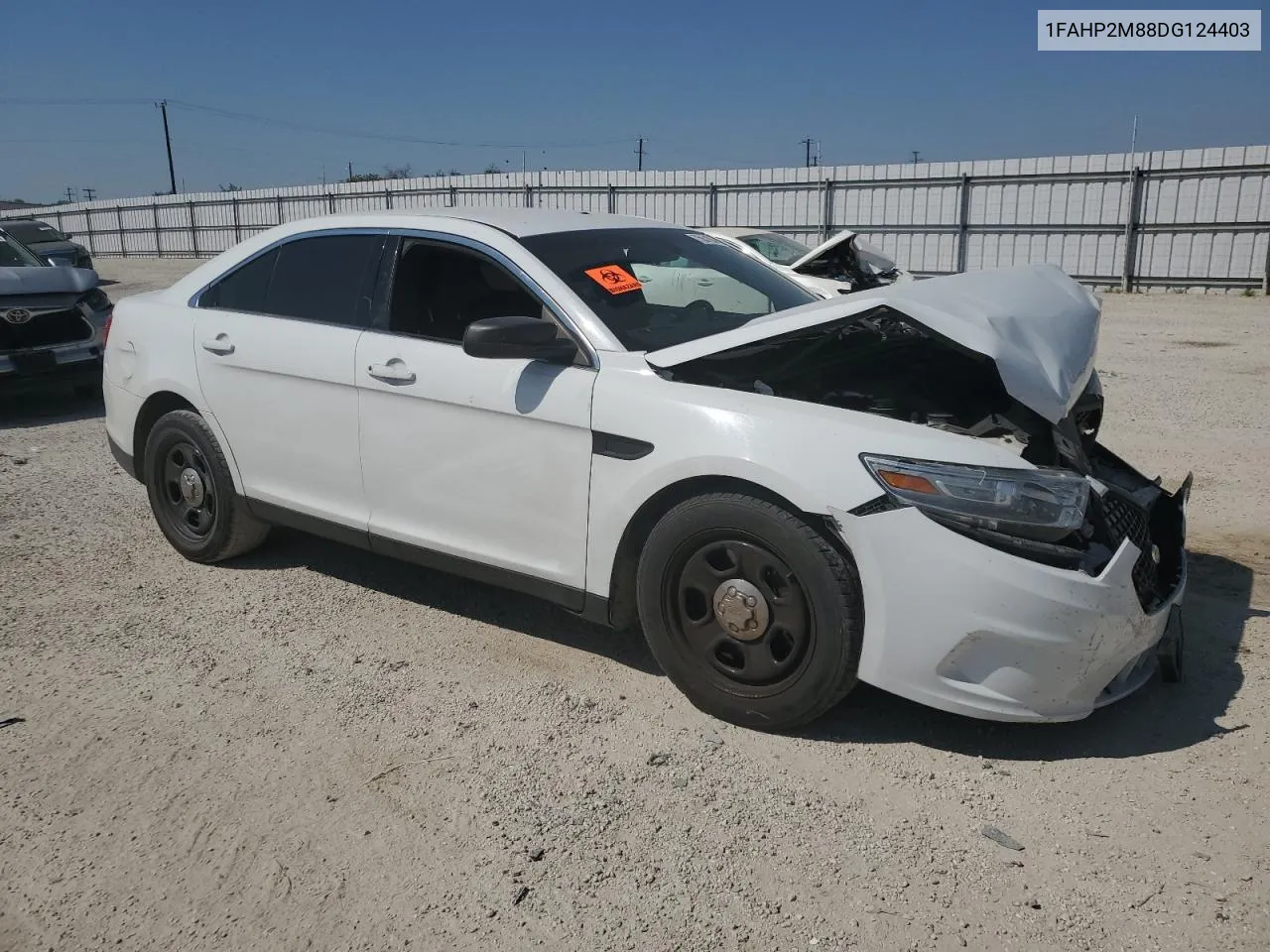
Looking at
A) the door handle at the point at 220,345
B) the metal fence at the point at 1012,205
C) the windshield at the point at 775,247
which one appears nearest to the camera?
the door handle at the point at 220,345

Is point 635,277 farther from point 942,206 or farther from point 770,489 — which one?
point 942,206

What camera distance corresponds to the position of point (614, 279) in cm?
390

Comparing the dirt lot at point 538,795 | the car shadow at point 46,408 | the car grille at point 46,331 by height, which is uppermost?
the car grille at point 46,331

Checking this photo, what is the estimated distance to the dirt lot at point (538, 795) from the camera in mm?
2496

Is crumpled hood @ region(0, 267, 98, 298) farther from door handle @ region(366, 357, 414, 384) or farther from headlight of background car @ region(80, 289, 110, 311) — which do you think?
door handle @ region(366, 357, 414, 384)

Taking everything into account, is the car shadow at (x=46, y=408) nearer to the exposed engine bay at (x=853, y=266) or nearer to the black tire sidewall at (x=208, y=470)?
the black tire sidewall at (x=208, y=470)

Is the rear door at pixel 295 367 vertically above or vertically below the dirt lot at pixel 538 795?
above

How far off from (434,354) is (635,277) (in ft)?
2.74

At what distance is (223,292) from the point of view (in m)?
4.75

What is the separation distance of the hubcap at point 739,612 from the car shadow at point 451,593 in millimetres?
557

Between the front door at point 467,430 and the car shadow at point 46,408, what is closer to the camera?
→ the front door at point 467,430

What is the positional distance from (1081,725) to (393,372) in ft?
8.94

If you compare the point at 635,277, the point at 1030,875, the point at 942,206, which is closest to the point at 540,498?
the point at 635,277

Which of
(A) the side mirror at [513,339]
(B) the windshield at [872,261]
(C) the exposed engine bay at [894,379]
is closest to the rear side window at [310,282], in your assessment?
(A) the side mirror at [513,339]
